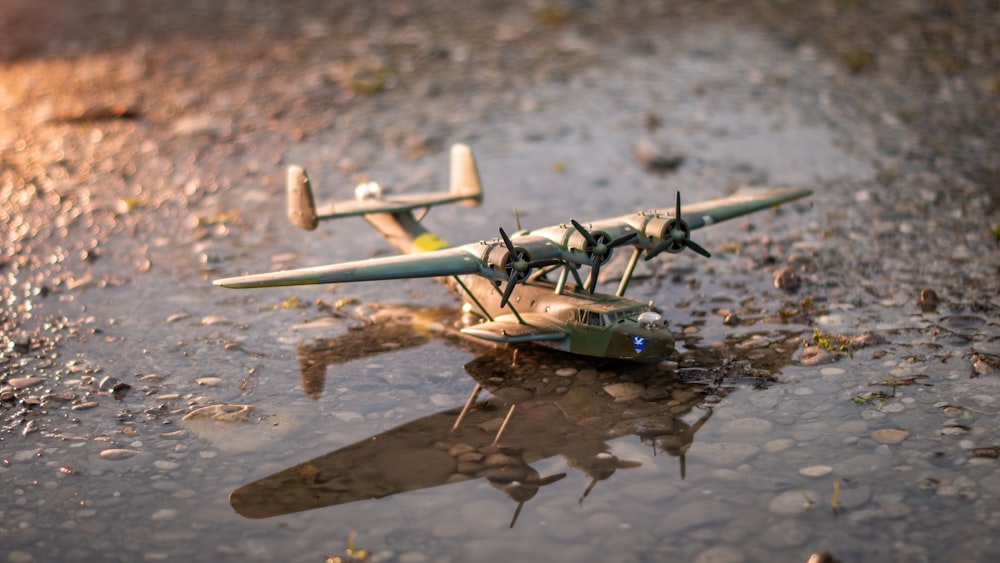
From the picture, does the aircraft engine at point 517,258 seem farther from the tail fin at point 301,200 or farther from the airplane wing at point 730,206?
the tail fin at point 301,200

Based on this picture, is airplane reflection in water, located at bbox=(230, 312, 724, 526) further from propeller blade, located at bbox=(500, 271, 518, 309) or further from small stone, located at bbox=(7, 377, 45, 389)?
small stone, located at bbox=(7, 377, 45, 389)

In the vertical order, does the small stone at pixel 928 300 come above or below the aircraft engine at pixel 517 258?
below

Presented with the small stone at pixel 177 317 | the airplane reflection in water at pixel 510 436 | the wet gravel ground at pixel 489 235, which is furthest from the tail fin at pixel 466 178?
the small stone at pixel 177 317

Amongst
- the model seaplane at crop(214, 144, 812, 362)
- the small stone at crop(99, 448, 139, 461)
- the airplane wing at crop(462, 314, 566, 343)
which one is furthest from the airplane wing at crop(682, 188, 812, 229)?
the small stone at crop(99, 448, 139, 461)

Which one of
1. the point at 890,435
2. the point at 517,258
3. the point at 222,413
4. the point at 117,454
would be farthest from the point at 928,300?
the point at 117,454

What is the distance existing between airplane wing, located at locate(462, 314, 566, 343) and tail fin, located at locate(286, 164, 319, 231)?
5.50 meters

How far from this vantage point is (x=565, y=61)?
130ft

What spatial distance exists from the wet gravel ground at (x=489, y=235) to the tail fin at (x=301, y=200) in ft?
6.18

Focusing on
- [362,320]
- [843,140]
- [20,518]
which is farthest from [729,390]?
[843,140]

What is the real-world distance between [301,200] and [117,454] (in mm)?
7885

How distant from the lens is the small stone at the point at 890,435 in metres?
16.6

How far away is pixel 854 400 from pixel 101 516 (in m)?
12.7

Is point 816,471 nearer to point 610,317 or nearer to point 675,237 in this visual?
point 610,317

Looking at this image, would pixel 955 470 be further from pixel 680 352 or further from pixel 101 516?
pixel 101 516
